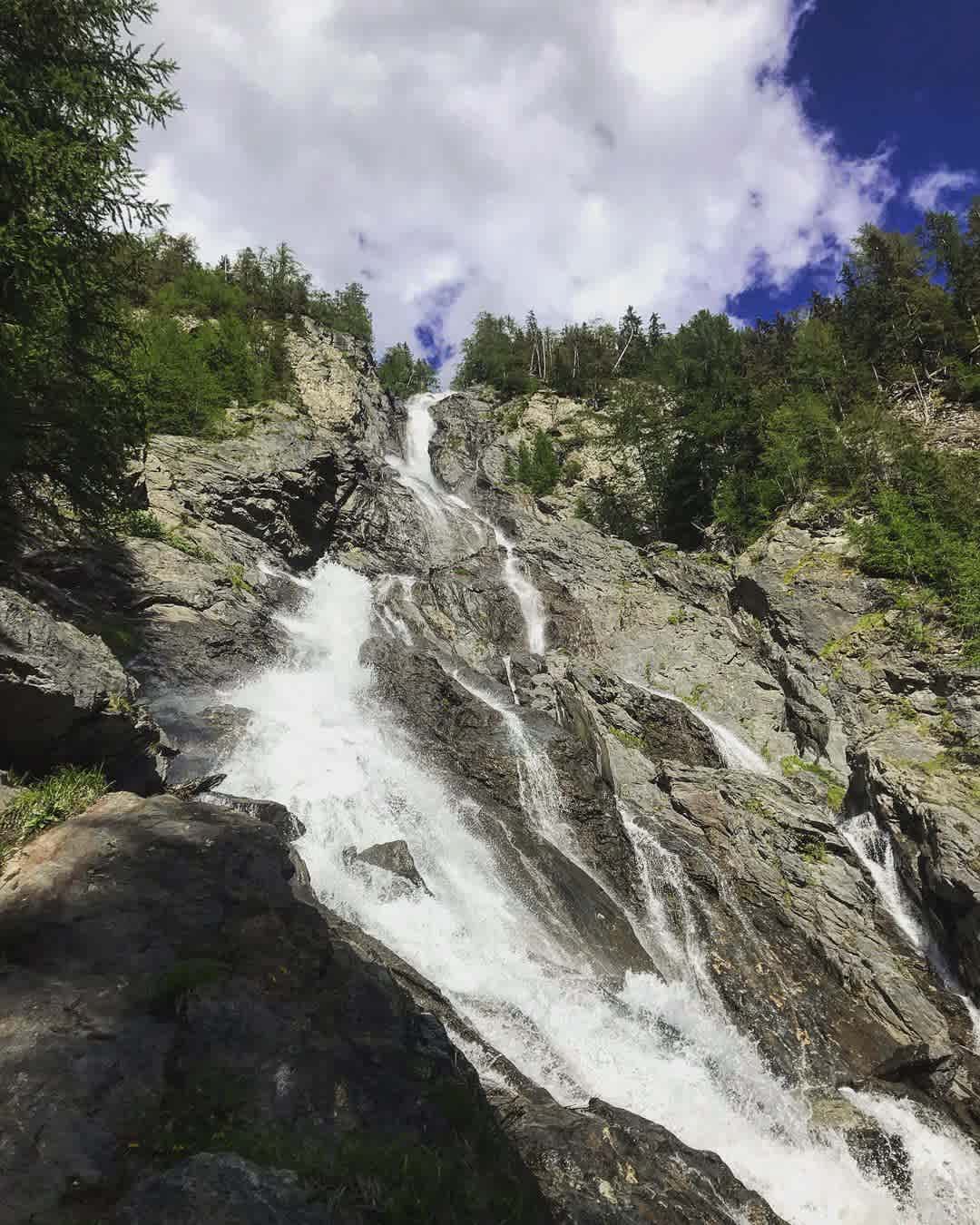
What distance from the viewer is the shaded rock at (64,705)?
8359mm

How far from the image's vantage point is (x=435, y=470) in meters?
56.4

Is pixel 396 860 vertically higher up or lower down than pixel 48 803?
lower down

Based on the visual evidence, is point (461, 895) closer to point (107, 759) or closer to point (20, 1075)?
point (107, 759)

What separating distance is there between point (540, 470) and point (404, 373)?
3143 centimetres

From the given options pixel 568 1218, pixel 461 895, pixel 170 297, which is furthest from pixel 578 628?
pixel 170 297

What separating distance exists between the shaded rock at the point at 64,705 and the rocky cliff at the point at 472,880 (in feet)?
0.19

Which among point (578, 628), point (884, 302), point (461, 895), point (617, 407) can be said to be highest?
point (884, 302)

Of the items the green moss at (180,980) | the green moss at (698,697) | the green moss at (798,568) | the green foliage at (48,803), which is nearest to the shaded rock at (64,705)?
the green foliage at (48,803)

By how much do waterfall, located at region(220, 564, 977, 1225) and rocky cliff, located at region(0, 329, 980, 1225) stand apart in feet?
0.25

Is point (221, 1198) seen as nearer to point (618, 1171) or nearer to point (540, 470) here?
point (618, 1171)

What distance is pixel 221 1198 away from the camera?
328 cm

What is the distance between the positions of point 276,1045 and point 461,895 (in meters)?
8.92

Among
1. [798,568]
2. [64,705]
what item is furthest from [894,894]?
[64,705]

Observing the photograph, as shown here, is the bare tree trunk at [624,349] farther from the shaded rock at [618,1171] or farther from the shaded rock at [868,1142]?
the shaded rock at [618,1171]
